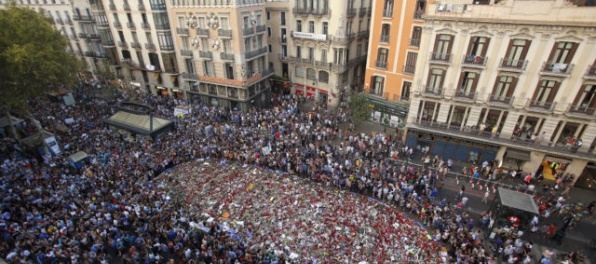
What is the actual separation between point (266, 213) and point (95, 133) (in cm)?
2358

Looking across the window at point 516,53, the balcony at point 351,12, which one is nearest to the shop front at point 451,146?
the window at point 516,53

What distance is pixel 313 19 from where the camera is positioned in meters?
37.4

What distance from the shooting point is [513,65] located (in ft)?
78.7

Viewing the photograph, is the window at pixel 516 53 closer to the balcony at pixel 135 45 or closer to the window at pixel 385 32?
the window at pixel 385 32

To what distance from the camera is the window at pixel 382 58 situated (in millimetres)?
33509

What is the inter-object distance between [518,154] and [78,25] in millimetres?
63176

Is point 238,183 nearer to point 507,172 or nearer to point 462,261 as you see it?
point 462,261

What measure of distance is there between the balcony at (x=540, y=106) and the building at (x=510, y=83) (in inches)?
2.6

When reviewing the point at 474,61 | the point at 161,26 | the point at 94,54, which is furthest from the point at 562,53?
the point at 94,54

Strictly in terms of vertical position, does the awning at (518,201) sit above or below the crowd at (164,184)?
above

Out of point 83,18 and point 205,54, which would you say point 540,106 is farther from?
point 83,18

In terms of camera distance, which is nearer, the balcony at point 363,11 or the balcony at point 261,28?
the balcony at point 363,11

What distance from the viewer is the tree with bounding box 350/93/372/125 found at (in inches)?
1292

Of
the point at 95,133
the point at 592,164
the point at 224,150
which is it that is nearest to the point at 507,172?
the point at 592,164
